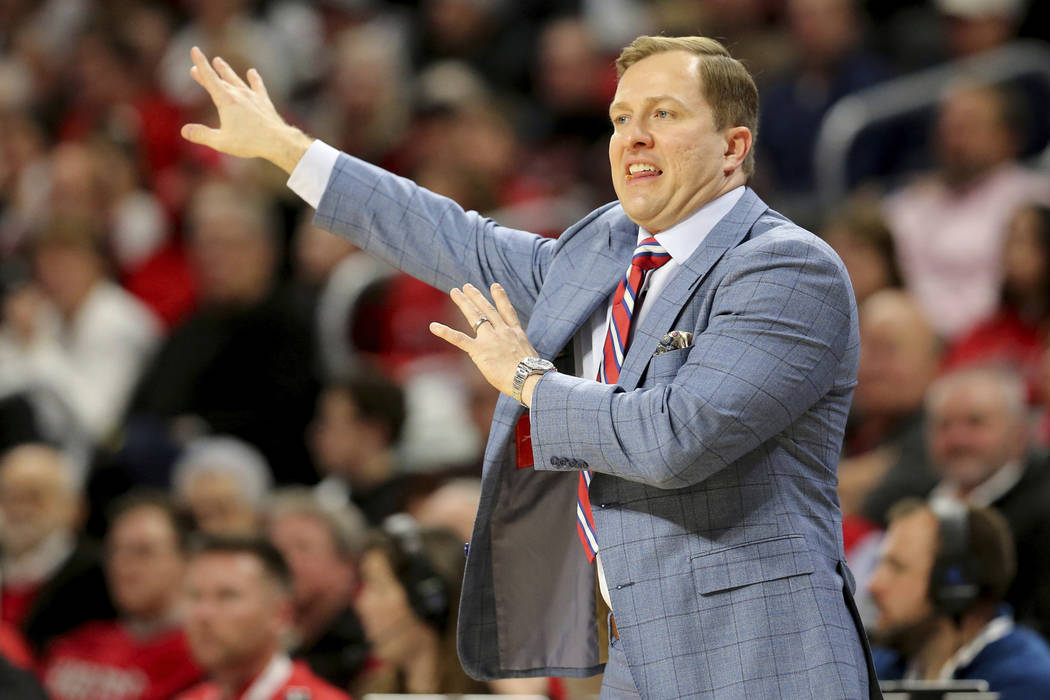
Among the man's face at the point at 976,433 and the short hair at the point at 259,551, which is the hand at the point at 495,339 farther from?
the man's face at the point at 976,433

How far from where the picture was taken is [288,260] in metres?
7.60

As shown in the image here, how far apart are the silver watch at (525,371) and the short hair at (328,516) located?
2760mm

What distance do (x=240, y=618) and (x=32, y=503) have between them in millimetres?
1803

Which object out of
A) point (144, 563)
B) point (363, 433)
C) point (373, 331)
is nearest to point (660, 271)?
point (144, 563)

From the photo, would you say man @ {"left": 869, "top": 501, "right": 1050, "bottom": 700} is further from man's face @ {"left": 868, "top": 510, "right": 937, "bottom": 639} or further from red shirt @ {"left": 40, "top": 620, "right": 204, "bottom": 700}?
red shirt @ {"left": 40, "top": 620, "right": 204, "bottom": 700}

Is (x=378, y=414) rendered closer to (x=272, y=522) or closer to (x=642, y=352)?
(x=272, y=522)

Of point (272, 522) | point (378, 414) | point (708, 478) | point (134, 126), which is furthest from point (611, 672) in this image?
point (134, 126)

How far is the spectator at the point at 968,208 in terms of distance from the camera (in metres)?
6.24

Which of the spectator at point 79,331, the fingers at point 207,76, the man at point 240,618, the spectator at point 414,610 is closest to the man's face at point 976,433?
the spectator at point 414,610

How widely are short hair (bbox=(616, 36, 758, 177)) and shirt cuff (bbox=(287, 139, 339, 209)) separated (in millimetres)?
620

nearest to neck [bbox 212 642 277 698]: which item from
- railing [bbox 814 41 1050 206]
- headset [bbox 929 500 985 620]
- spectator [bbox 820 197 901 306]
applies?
headset [bbox 929 500 985 620]

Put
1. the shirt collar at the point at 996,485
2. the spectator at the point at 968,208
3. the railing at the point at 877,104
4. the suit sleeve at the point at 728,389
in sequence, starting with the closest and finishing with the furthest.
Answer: the suit sleeve at the point at 728,389 < the shirt collar at the point at 996,485 < the spectator at the point at 968,208 < the railing at the point at 877,104

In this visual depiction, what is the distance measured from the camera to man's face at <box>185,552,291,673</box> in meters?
4.40

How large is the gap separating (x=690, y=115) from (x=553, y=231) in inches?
181
